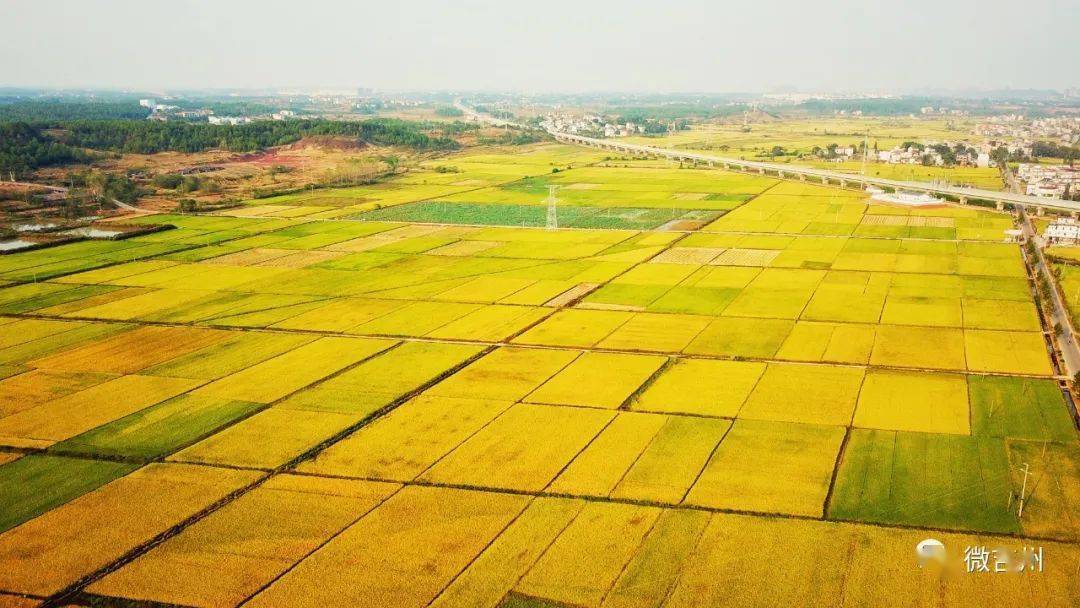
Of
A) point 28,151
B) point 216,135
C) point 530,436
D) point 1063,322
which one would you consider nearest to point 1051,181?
point 1063,322

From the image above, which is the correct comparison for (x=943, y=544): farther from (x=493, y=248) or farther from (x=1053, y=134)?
(x=1053, y=134)

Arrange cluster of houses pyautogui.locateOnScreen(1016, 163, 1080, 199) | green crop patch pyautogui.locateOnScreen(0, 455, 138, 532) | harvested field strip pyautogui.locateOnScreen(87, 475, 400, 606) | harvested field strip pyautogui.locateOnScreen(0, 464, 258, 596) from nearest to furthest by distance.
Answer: harvested field strip pyautogui.locateOnScreen(87, 475, 400, 606) → harvested field strip pyautogui.locateOnScreen(0, 464, 258, 596) → green crop patch pyautogui.locateOnScreen(0, 455, 138, 532) → cluster of houses pyautogui.locateOnScreen(1016, 163, 1080, 199)

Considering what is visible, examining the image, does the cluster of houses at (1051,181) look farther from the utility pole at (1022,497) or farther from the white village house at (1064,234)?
the utility pole at (1022,497)

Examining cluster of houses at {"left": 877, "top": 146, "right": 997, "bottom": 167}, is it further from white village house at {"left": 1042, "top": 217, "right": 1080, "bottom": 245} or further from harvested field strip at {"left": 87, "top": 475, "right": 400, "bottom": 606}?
harvested field strip at {"left": 87, "top": 475, "right": 400, "bottom": 606}

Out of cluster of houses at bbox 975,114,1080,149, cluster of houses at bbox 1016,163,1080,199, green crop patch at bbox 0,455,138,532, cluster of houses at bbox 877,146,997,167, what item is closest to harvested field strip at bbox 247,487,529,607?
green crop patch at bbox 0,455,138,532

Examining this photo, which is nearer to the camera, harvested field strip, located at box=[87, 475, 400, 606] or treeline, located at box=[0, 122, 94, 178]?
harvested field strip, located at box=[87, 475, 400, 606]

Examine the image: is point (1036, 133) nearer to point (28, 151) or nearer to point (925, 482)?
point (925, 482)
